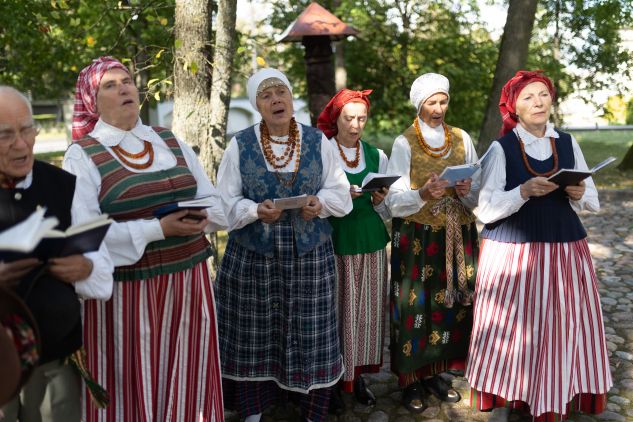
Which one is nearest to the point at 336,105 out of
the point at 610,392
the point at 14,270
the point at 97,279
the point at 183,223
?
the point at 183,223

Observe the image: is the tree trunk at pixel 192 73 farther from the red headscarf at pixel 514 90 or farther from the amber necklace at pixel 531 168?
the amber necklace at pixel 531 168

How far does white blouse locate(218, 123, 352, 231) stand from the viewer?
119 inches

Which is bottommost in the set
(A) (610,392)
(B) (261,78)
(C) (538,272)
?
(A) (610,392)

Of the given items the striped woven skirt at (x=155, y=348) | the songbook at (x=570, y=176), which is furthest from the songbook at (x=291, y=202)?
the songbook at (x=570, y=176)

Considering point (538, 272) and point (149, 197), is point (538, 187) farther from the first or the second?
point (149, 197)

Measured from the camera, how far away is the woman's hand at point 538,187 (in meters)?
2.94

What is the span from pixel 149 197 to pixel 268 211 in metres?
0.61

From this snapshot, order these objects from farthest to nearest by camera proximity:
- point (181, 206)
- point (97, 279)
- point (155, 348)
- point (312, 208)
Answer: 1. point (312, 208)
2. point (155, 348)
3. point (181, 206)
4. point (97, 279)

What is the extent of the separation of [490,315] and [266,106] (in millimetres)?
1666

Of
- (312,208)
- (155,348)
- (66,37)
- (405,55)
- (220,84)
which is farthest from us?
(405,55)

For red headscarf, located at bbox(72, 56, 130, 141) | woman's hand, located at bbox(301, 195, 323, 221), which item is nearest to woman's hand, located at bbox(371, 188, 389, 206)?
woman's hand, located at bbox(301, 195, 323, 221)

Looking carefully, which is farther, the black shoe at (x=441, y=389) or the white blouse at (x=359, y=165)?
the black shoe at (x=441, y=389)

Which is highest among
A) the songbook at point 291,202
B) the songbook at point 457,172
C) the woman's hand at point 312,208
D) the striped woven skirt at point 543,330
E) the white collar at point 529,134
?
the white collar at point 529,134

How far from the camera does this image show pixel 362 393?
12.0 feet
